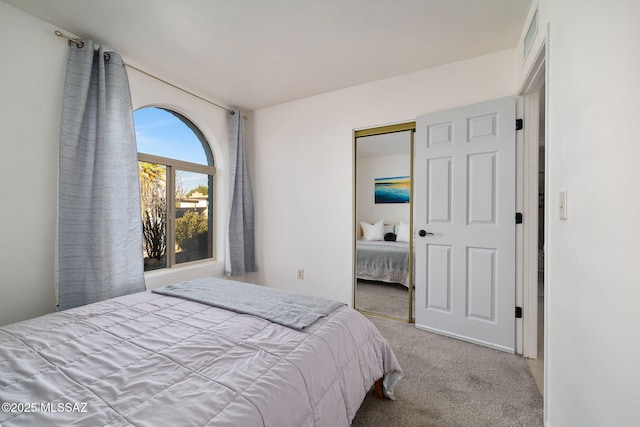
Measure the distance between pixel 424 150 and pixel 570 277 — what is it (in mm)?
1661

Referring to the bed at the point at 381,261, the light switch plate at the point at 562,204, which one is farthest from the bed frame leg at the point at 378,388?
the bed at the point at 381,261

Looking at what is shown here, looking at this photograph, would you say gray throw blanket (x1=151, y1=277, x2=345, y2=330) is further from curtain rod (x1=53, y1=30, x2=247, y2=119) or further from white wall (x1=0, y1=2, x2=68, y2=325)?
curtain rod (x1=53, y1=30, x2=247, y2=119)

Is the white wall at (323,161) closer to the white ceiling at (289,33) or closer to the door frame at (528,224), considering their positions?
the white ceiling at (289,33)

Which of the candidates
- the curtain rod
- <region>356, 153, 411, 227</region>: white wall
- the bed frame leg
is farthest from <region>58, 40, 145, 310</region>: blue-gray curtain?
<region>356, 153, 411, 227</region>: white wall

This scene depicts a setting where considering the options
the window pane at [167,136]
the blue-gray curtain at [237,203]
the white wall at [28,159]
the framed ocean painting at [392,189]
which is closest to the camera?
the white wall at [28,159]

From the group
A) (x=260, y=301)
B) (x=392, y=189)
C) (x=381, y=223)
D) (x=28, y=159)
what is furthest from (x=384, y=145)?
(x=28, y=159)

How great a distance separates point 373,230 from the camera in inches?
132

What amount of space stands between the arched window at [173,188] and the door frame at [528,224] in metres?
3.23

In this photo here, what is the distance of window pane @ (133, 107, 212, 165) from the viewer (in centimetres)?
262

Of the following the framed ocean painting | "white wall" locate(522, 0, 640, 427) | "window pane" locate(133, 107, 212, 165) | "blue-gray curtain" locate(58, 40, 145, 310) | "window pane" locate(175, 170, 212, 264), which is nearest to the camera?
"white wall" locate(522, 0, 640, 427)

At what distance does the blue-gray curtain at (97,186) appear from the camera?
6.31ft

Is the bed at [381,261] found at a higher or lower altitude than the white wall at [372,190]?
lower

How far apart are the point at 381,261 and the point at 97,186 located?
293cm

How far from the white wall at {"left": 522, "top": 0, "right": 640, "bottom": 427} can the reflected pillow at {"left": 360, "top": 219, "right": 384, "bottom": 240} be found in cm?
207
